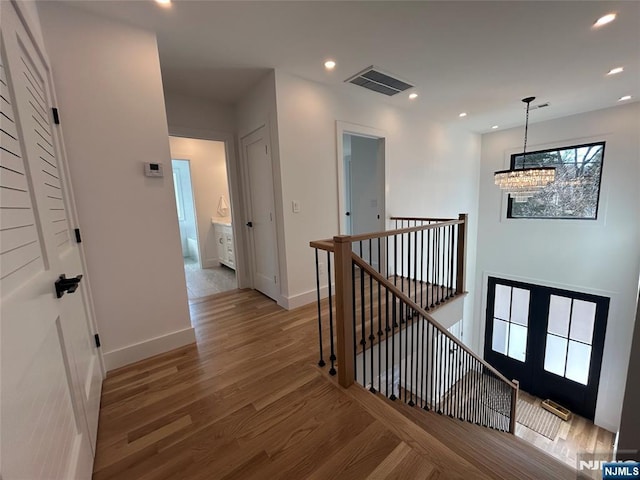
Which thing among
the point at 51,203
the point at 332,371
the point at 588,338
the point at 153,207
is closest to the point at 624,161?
the point at 588,338

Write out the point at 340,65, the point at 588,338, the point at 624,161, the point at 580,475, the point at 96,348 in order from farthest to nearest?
1. the point at 588,338
2. the point at 624,161
3. the point at 340,65
4. the point at 96,348
5. the point at 580,475

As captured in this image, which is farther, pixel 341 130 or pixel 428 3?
pixel 341 130

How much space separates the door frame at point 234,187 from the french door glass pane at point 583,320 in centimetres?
582

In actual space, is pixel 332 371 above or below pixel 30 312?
below

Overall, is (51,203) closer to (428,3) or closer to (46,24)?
(46,24)

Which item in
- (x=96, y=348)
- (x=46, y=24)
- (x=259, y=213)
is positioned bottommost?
(x=96, y=348)

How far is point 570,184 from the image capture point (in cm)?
469

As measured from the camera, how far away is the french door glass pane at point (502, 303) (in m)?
5.49

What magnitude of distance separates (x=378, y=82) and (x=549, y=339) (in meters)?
5.70

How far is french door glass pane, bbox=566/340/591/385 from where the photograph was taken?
4.61 m

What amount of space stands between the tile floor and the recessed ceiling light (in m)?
4.69

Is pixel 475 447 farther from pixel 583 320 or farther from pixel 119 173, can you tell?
pixel 583 320

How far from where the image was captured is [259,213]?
3.31 metres

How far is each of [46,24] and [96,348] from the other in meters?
2.17
